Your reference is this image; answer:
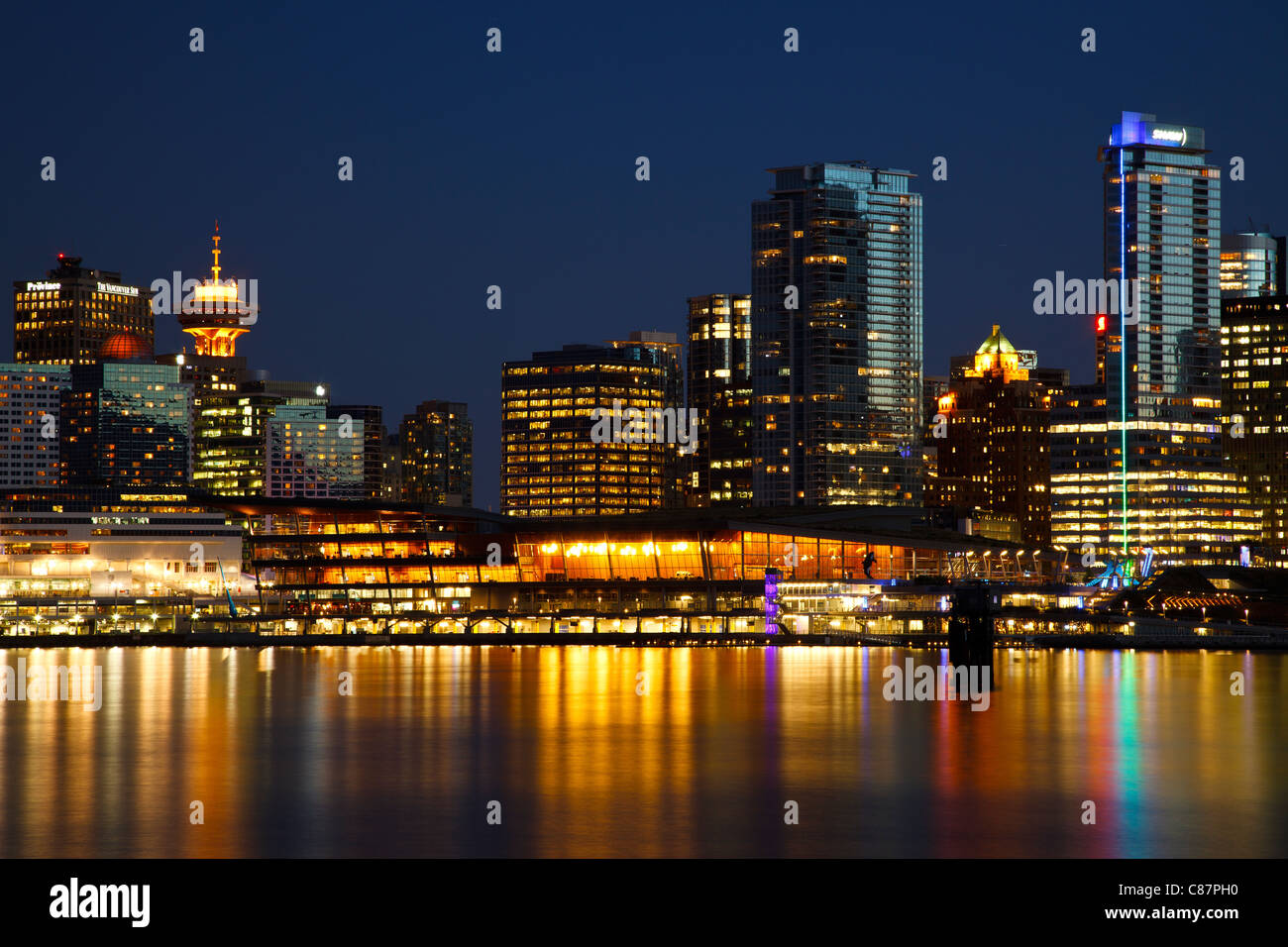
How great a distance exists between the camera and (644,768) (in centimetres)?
7044

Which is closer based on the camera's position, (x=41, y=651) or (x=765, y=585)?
(x=41, y=651)

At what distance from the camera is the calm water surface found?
55281mm

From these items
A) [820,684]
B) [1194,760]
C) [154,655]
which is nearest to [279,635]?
[154,655]

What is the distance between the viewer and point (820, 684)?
113 m

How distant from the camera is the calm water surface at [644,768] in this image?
5528cm

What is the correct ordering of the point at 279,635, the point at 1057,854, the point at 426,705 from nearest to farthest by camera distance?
the point at 1057,854
the point at 426,705
the point at 279,635

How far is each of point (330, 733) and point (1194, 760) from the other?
39313mm
